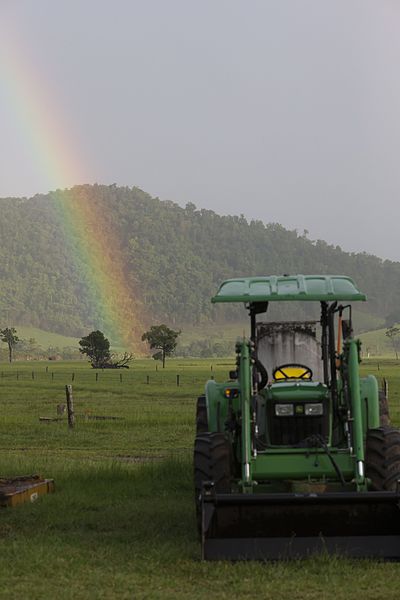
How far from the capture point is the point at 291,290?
10.2 metres

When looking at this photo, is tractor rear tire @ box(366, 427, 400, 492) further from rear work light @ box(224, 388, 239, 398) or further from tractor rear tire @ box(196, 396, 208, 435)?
tractor rear tire @ box(196, 396, 208, 435)

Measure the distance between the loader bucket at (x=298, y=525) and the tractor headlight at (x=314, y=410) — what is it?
3.96 feet

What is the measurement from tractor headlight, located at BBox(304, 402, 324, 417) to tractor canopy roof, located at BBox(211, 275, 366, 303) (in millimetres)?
1142

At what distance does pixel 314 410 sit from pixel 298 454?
51cm

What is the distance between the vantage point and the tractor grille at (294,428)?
9820 millimetres

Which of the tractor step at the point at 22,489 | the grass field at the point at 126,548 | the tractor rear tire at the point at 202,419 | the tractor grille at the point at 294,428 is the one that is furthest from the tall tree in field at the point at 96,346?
the tractor grille at the point at 294,428

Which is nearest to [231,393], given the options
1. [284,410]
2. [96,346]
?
[284,410]

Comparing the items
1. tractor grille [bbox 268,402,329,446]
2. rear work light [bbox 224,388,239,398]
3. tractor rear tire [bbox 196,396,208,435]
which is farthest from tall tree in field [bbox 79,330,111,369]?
tractor grille [bbox 268,402,329,446]

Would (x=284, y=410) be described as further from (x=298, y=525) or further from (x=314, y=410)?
(x=298, y=525)

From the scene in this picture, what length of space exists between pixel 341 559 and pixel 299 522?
55 centimetres

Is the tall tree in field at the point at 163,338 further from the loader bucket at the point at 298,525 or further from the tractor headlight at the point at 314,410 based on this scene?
the loader bucket at the point at 298,525

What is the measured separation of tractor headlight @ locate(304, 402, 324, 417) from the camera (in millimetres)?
9781

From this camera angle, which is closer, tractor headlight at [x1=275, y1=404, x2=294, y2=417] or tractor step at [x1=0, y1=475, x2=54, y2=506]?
tractor headlight at [x1=275, y1=404, x2=294, y2=417]

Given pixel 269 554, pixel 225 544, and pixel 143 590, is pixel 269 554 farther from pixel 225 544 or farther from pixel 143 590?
pixel 143 590
